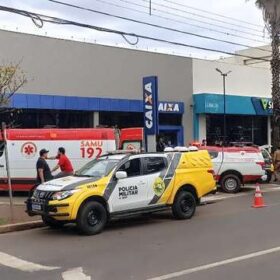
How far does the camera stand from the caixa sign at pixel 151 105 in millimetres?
20016

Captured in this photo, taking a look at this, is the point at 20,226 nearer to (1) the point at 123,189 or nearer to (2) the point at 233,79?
(1) the point at 123,189

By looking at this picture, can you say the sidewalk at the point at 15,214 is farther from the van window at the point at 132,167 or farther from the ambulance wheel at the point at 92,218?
the van window at the point at 132,167

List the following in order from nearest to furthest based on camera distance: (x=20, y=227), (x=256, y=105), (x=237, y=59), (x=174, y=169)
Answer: (x=20, y=227) → (x=174, y=169) → (x=256, y=105) → (x=237, y=59)

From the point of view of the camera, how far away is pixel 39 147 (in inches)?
790

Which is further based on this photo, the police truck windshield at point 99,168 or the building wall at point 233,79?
the building wall at point 233,79

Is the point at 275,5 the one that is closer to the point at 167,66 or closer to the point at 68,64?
the point at 167,66

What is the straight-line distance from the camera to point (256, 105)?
34.2 meters

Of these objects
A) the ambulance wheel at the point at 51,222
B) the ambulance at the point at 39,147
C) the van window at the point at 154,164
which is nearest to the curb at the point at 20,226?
the ambulance wheel at the point at 51,222

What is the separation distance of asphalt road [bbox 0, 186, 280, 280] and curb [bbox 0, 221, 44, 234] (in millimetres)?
318

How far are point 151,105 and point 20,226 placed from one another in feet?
28.4

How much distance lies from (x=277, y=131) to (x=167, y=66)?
22.4 ft

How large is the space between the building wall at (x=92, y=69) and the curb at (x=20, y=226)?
11772 millimetres

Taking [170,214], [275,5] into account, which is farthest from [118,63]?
[170,214]

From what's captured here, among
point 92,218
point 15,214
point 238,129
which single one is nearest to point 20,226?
point 15,214
